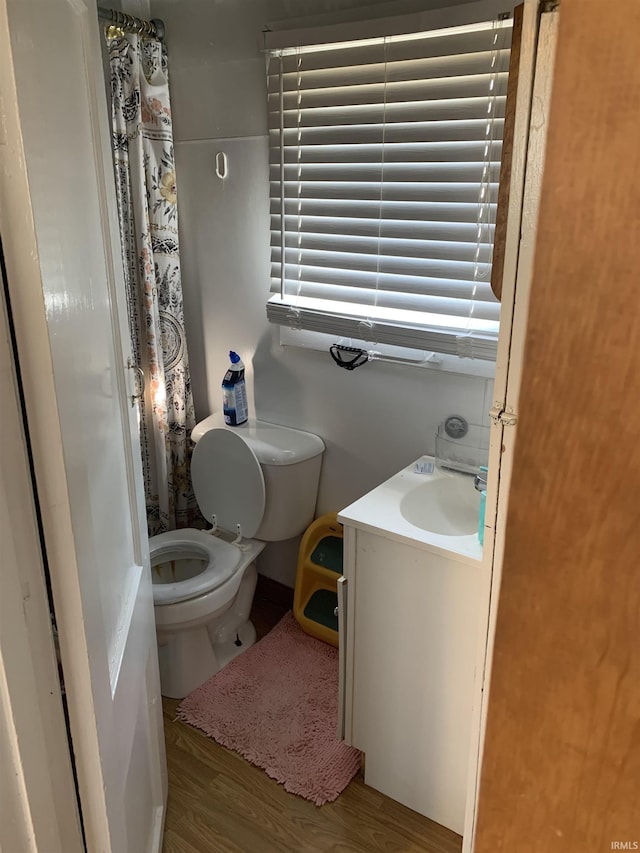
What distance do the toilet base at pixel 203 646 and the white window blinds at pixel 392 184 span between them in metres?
1.00

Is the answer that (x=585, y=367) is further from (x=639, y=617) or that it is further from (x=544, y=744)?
(x=544, y=744)

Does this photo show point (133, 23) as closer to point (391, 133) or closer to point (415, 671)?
point (391, 133)

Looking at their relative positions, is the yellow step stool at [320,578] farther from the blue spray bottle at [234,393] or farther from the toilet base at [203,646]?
the blue spray bottle at [234,393]

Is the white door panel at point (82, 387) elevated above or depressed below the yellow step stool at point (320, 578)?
above

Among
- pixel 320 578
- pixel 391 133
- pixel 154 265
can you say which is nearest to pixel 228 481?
pixel 320 578

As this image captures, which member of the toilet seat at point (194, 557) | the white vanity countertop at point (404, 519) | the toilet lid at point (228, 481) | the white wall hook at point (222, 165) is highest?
the white wall hook at point (222, 165)

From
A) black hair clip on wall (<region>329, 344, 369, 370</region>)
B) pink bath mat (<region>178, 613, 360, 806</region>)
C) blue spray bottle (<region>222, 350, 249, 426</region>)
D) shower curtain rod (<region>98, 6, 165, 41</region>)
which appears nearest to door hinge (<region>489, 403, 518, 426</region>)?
black hair clip on wall (<region>329, 344, 369, 370</region>)

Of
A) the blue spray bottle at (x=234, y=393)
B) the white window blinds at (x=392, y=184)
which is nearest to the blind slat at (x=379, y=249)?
the white window blinds at (x=392, y=184)

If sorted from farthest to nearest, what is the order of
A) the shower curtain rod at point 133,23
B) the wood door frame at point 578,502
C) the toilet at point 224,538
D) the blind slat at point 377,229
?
the toilet at point 224,538, the shower curtain rod at point 133,23, the blind slat at point 377,229, the wood door frame at point 578,502

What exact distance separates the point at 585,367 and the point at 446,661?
121 centimetres

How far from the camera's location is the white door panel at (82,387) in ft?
2.31

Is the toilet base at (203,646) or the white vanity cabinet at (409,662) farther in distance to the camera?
the toilet base at (203,646)

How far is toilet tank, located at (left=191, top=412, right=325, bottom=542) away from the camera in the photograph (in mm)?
2092

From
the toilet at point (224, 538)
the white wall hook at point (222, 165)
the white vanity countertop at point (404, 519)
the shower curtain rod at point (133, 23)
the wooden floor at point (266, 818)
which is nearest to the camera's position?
the white vanity countertop at point (404, 519)
